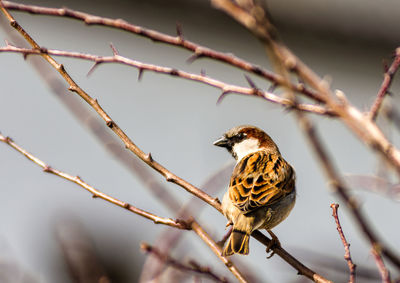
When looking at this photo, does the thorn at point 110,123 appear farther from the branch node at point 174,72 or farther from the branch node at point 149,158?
the branch node at point 174,72

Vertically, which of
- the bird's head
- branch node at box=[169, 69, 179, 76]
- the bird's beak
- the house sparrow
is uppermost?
the bird's head

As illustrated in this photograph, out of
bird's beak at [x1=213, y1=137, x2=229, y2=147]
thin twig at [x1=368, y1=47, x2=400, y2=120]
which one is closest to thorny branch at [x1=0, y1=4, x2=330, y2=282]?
thin twig at [x1=368, y1=47, x2=400, y2=120]

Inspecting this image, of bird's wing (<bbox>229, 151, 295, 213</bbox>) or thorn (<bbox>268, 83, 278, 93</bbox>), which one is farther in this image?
bird's wing (<bbox>229, 151, 295, 213</bbox>)

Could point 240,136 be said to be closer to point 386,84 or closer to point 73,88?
point 73,88

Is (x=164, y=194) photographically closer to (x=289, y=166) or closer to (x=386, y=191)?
(x=386, y=191)

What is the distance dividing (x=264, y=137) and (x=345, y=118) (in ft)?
9.31

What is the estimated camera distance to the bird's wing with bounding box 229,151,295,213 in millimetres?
2875

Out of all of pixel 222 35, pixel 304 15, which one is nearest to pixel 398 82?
pixel 304 15

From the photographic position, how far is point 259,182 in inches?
121

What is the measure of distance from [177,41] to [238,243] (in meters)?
1.36

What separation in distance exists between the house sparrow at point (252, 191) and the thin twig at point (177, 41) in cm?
126

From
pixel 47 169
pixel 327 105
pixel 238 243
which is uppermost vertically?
pixel 238 243

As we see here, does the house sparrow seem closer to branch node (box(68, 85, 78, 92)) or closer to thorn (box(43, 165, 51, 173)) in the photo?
thorn (box(43, 165, 51, 173))

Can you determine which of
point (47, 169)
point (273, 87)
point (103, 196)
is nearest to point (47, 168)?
point (47, 169)
